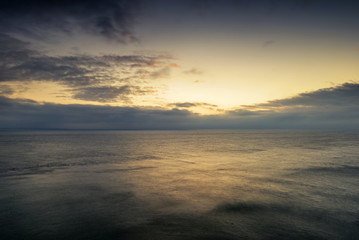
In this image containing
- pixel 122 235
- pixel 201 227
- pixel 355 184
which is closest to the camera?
pixel 122 235

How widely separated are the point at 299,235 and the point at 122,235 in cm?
795

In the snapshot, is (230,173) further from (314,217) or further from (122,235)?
(122,235)

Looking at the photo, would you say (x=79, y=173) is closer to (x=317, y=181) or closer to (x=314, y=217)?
(x=314, y=217)

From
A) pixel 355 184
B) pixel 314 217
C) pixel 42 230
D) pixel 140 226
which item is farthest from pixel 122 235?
pixel 355 184

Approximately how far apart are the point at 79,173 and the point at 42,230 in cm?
1431

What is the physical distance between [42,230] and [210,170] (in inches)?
728

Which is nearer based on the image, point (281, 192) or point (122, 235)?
point (122, 235)

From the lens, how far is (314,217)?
1192 centimetres

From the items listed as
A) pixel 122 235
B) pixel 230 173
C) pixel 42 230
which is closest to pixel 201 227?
pixel 122 235

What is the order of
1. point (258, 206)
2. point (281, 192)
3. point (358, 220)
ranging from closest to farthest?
1. point (358, 220)
2. point (258, 206)
3. point (281, 192)

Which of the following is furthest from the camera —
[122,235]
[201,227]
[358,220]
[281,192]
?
[281,192]

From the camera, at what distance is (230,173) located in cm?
2397

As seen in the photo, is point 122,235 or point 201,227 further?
point 201,227

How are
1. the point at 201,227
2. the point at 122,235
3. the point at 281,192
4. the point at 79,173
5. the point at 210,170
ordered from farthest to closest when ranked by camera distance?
1. the point at 210,170
2. the point at 79,173
3. the point at 281,192
4. the point at 201,227
5. the point at 122,235
